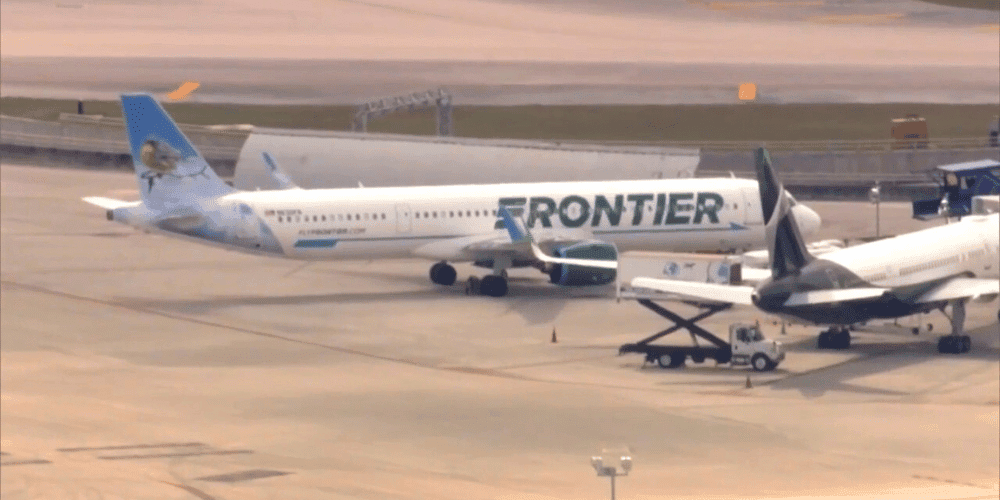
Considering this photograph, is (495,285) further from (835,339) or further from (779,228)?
(779,228)

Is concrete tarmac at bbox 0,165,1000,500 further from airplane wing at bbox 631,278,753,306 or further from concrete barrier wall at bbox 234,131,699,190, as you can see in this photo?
concrete barrier wall at bbox 234,131,699,190

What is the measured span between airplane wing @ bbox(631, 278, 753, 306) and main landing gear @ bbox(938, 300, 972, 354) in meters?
6.18

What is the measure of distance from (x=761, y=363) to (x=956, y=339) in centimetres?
649

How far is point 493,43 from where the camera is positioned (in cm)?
1273

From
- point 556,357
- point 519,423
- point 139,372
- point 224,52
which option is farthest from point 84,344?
point 224,52

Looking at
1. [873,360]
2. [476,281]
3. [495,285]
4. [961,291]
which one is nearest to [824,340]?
[873,360]

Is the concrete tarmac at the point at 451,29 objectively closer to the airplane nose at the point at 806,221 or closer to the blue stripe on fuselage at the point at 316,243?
the blue stripe on fuselage at the point at 316,243

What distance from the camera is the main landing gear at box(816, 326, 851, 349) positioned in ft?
157

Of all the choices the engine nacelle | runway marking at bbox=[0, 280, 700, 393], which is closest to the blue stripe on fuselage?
runway marking at bbox=[0, 280, 700, 393]

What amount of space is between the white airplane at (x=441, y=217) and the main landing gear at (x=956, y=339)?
472 inches

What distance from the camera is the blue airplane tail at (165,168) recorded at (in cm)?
5556

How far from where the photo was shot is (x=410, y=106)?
79812mm

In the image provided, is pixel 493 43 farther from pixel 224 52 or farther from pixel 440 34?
pixel 224 52

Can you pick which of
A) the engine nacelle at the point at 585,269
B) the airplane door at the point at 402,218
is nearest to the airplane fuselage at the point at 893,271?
the engine nacelle at the point at 585,269
